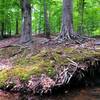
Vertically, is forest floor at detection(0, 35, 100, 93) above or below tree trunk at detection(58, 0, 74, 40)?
below

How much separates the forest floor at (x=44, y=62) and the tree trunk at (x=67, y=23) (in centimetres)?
103

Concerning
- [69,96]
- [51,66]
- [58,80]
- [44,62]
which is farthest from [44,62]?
[69,96]

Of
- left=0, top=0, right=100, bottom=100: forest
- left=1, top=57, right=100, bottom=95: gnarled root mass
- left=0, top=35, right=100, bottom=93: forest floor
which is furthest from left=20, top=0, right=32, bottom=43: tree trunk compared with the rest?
left=1, top=57, right=100, bottom=95: gnarled root mass

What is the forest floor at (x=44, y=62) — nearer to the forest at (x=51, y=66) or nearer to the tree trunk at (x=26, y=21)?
the forest at (x=51, y=66)

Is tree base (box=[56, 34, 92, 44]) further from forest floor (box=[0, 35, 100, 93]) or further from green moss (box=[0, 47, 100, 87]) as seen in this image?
green moss (box=[0, 47, 100, 87])

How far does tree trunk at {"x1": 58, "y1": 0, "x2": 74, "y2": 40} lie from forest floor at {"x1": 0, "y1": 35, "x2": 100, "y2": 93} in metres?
1.03

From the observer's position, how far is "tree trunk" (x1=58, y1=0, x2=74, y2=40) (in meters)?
14.4

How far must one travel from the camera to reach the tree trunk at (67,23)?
14.4 meters

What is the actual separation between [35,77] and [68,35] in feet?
17.9

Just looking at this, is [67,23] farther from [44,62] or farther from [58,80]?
[58,80]

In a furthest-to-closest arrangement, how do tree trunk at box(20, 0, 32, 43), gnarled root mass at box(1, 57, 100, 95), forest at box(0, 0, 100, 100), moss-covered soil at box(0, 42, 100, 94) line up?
tree trunk at box(20, 0, 32, 43), moss-covered soil at box(0, 42, 100, 94), forest at box(0, 0, 100, 100), gnarled root mass at box(1, 57, 100, 95)

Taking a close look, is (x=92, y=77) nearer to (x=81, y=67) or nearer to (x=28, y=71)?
(x=81, y=67)

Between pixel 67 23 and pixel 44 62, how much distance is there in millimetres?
4775

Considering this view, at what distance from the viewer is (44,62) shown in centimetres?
1069
